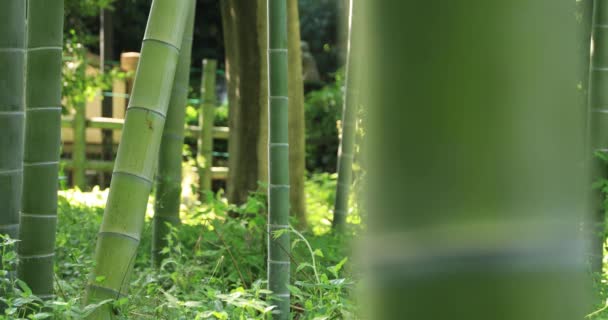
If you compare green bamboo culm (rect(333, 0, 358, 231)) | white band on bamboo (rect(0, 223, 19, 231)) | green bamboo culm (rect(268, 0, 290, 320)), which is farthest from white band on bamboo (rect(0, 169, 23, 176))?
green bamboo culm (rect(333, 0, 358, 231))

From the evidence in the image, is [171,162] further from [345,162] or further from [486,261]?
[486,261]

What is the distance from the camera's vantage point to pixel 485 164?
488mm

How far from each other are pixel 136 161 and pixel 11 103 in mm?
575

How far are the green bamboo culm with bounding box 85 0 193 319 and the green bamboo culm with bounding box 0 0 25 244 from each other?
454mm

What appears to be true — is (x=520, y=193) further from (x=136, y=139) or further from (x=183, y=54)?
(x=183, y=54)

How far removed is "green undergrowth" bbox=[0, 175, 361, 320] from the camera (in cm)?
221

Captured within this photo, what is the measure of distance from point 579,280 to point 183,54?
11.5 ft

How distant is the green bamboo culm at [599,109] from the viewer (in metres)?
3.24

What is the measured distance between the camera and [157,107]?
235 centimetres

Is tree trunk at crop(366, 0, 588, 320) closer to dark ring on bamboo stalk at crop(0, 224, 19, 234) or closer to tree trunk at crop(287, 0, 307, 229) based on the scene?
dark ring on bamboo stalk at crop(0, 224, 19, 234)

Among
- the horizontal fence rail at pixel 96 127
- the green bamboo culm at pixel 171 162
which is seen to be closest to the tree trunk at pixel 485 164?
the green bamboo culm at pixel 171 162

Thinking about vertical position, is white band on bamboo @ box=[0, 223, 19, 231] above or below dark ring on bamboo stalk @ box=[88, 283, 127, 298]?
above

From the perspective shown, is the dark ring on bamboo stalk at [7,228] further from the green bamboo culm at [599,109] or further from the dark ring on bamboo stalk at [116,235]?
the green bamboo culm at [599,109]

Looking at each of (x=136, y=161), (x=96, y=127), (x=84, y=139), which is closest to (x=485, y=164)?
(x=136, y=161)
